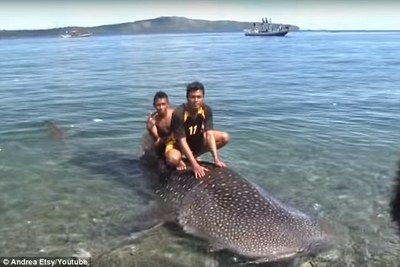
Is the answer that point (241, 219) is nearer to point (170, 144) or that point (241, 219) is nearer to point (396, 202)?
point (170, 144)

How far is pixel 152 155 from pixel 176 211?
246cm

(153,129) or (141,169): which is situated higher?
(153,129)

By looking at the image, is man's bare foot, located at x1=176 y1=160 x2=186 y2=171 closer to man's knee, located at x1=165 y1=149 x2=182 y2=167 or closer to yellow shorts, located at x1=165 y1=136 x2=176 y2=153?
man's knee, located at x1=165 y1=149 x2=182 y2=167

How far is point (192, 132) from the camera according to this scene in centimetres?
911

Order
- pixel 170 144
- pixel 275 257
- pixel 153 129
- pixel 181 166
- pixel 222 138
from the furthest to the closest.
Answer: pixel 222 138
pixel 153 129
pixel 170 144
pixel 181 166
pixel 275 257

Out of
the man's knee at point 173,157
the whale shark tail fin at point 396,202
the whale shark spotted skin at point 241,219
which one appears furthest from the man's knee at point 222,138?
the whale shark tail fin at point 396,202

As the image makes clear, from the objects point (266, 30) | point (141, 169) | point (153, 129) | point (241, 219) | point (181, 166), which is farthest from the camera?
point (266, 30)

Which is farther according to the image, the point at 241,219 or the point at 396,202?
the point at 241,219

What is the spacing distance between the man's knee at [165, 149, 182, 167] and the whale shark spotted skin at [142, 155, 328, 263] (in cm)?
68

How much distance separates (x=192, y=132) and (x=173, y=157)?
640 mm

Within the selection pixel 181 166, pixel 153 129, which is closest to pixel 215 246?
pixel 181 166

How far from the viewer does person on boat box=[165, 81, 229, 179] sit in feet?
27.5

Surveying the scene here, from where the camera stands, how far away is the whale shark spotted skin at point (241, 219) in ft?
21.6

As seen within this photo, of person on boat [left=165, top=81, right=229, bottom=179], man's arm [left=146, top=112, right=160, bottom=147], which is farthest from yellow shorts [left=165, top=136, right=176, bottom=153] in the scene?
man's arm [left=146, top=112, right=160, bottom=147]
